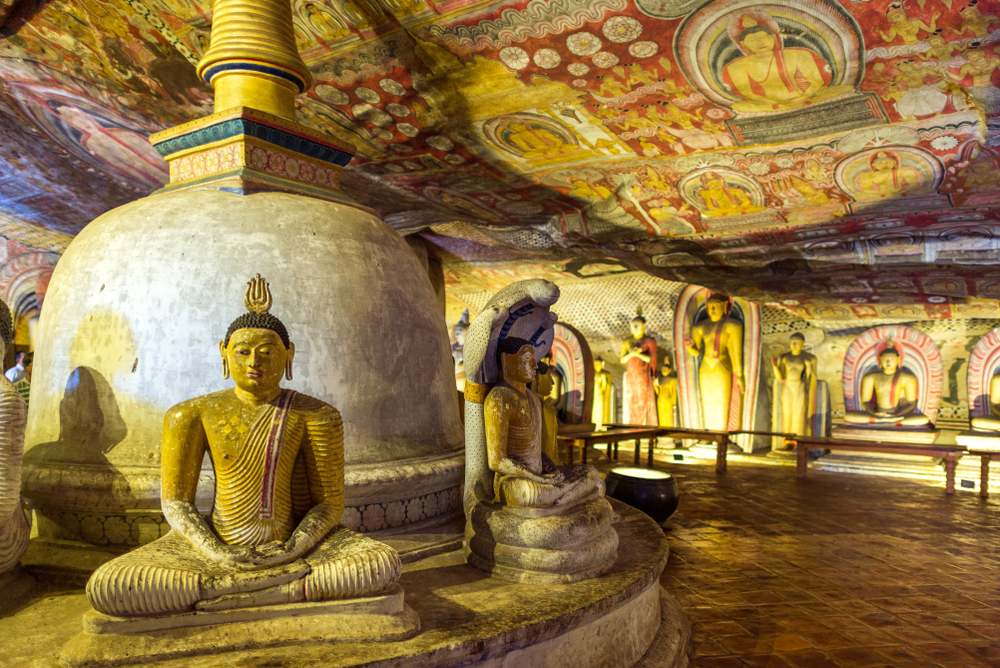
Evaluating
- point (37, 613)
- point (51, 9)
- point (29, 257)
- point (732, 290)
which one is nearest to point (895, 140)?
point (732, 290)

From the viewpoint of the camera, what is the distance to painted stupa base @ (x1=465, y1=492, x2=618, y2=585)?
287 cm

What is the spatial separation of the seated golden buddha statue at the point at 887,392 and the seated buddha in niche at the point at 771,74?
19.8 ft

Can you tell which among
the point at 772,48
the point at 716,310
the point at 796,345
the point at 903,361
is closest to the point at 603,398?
the point at 716,310

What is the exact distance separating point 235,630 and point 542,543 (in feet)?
4.32

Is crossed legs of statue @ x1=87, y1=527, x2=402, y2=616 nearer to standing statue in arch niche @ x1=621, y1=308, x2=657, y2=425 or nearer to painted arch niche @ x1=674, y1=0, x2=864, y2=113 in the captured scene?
painted arch niche @ x1=674, y1=0, x2=864, y2=113

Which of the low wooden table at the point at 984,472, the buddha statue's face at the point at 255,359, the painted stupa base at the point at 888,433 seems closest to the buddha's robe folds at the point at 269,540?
the buddha statue's face at the point at 255,359

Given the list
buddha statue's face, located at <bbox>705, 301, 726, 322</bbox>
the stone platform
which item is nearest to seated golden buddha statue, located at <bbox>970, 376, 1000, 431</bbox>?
buddha statue's face, located at <bbox>705, 301, 726, 322</bbox>

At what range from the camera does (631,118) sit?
23.1ft

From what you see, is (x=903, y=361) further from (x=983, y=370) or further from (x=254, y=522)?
(x=254, y=522)

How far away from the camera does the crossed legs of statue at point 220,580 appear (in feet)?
6.66

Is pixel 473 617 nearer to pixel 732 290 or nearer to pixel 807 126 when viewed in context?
pixel 807 126

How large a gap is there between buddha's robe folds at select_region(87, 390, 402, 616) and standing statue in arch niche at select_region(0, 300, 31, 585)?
33.6 inches

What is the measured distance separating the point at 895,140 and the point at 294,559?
23.3 ft

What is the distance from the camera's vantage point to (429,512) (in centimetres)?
357
